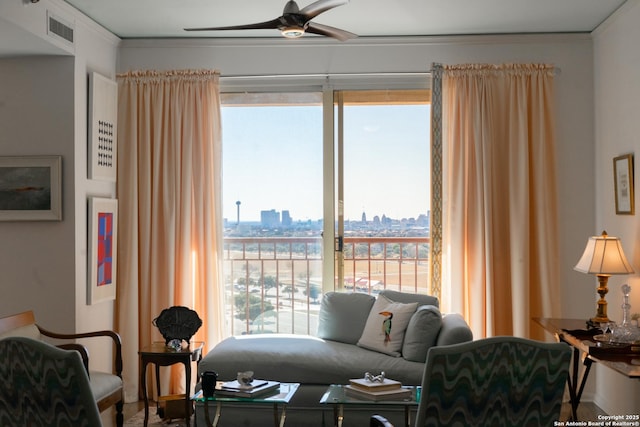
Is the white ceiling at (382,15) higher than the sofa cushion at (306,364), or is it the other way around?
the white ceiling at (382,15)

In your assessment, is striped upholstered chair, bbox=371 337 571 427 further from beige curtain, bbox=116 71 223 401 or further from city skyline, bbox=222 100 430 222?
beige curtain, bbox=116 71 223 401

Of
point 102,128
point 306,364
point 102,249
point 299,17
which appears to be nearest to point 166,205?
point 102,249

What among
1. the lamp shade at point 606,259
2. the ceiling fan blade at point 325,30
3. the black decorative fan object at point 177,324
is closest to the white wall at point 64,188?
the black decorative fan object at point 177,324

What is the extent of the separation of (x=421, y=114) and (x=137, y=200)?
2.46m

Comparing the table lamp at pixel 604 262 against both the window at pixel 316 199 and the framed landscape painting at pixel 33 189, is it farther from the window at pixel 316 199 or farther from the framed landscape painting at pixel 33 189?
the framed landscape painting at pixel 33 189

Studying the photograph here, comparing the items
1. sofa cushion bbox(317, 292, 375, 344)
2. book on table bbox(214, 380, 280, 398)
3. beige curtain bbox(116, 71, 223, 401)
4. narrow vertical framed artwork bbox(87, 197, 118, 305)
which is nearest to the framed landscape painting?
narrow vertical framed artwork bbox(87, 197, 118, 305)

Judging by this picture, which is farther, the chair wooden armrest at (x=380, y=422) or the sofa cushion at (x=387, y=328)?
the sofa cushion at (x=387, y=328)

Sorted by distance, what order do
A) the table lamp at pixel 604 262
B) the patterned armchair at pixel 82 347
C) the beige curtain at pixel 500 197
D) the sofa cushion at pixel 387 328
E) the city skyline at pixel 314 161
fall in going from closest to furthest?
1. the patterned armchair at pixel 82 347
2. the table lamp at pixel 604 262
3. the sofa cushion at pixel 387 328
4. the beige curtain at pixel 500 197
5. the city skyline at pixel 314 161

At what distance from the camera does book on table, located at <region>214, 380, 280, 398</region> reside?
4008 millimetres

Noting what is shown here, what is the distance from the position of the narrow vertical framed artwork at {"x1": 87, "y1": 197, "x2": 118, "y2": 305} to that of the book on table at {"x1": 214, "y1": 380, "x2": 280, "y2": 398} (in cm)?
179

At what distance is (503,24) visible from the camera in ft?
18.5

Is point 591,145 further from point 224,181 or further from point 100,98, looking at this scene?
point 100,98

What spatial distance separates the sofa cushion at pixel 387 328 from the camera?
16.9 ft

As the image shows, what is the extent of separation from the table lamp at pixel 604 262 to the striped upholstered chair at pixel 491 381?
1982 mm
